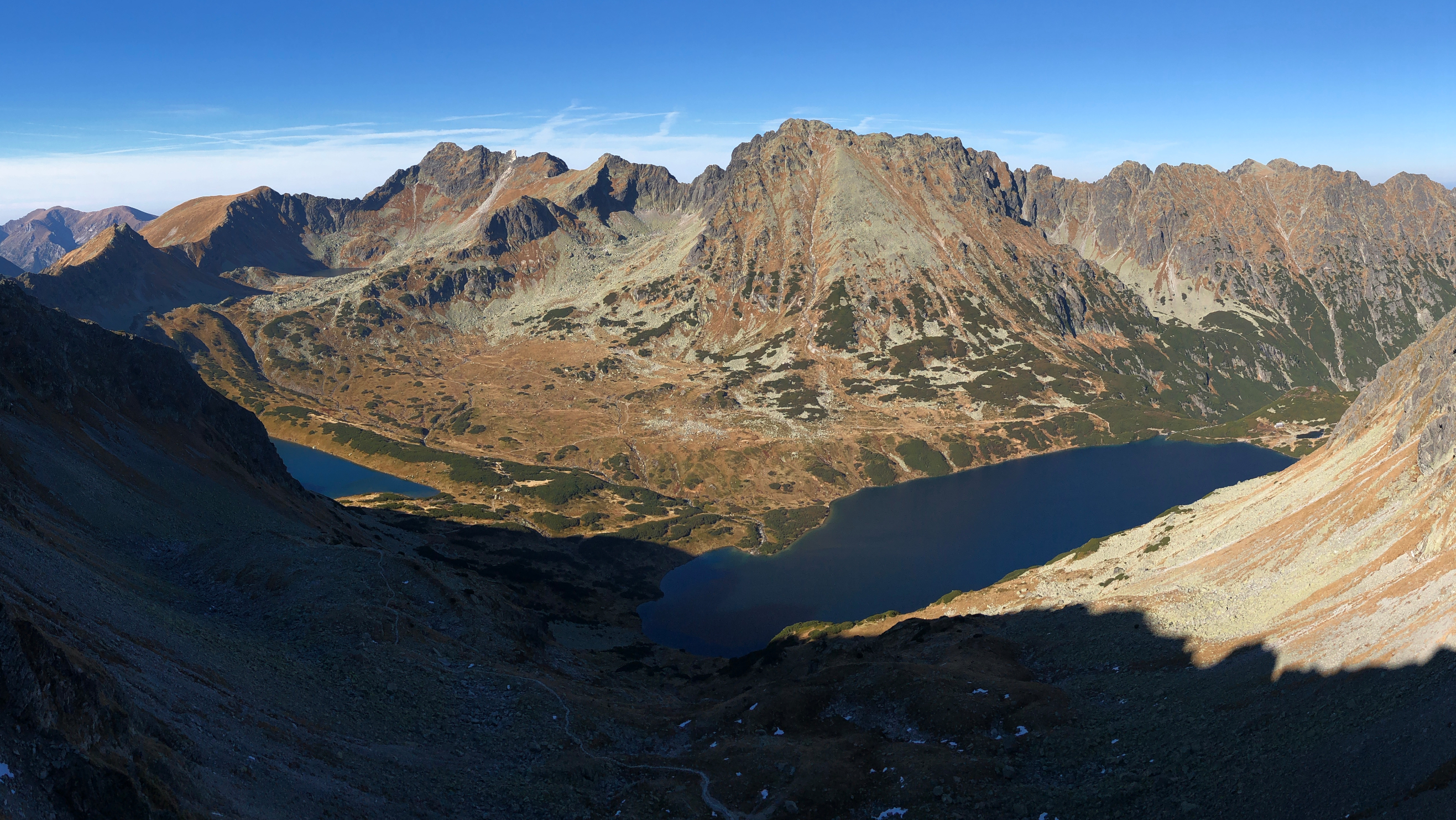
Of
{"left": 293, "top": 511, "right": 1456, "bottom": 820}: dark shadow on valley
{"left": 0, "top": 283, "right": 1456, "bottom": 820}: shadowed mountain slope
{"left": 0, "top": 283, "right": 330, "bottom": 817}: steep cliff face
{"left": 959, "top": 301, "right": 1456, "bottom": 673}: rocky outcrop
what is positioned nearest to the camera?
{"left": 0, "top": 283, "right": 330, "bottom": 817}: steep cliff face

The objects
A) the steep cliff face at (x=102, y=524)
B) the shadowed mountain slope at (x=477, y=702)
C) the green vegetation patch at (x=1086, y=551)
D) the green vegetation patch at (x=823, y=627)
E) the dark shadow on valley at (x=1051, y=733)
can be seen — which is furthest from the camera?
the green vegetation patch at (x=823, y=627)

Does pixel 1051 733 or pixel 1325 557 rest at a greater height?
pixel 1325 557

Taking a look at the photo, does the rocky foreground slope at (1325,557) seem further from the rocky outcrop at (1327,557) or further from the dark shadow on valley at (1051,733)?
the dark shadow on valley at (1051,733)

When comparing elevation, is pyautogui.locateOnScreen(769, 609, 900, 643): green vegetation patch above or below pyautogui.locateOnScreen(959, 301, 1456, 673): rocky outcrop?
below

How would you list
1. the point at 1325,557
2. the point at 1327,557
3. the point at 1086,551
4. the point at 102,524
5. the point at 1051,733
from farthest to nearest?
1. the point at 1086,551
2. the point at 102,524
3. the point at 1325,557
4. the point at 1327,557
5. the point at 1051,733

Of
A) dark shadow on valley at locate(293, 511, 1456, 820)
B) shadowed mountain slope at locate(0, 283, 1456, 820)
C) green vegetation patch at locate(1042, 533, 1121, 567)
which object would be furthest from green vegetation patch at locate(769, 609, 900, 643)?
green vegetation patch at locate(1042, 533, 1121, 567)

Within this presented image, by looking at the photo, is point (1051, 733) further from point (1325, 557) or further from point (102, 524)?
point (102, 524)

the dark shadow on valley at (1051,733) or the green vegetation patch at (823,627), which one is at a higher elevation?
the dark shadow on valley at (1051,733)

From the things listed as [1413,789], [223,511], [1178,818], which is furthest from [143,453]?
[1413,789]

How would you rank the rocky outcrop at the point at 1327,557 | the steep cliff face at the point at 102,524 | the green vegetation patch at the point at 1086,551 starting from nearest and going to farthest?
1. the steep cliff face at the point at 102,524
2. the rocky outcrop at the point at 1327,557
3. the green vegetation patch at the point at 1086,551

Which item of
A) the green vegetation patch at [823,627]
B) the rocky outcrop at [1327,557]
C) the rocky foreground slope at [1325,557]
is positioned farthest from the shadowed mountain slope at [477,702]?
the green vegetation patch at [823,627]

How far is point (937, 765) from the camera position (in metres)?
50.9

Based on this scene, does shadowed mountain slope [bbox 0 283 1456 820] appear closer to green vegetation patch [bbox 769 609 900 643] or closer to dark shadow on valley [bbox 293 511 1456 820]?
dark shadow on valley [bbox 293 511 1456 820]

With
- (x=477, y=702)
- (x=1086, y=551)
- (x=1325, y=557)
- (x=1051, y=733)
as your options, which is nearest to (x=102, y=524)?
(x=477, y=702)
